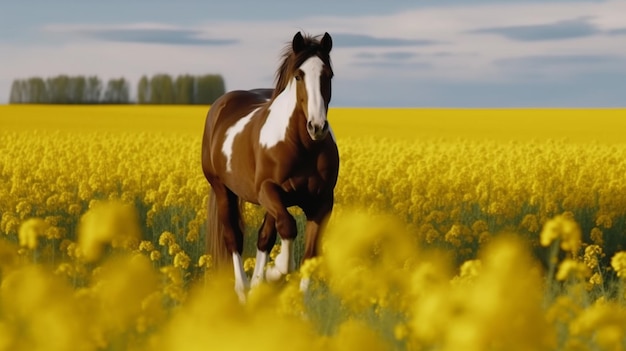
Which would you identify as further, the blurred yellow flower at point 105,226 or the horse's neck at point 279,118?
the horse's neck at point 279,118

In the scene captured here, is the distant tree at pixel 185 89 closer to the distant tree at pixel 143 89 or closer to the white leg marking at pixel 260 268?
the distant tree at pixel 143 89

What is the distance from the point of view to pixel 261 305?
4.28 m

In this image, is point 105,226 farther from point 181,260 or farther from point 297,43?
point 181,260

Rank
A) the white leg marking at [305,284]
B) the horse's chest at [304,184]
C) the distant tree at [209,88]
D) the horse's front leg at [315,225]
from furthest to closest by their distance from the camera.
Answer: the distant tree at [209,88], the horse's chest at [304,184], the horse's front leg at [315,225], the white leg marking at [305,284]

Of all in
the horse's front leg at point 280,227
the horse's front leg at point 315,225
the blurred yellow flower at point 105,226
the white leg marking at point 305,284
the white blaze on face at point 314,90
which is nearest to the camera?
the blurred yellow flower at point 105,226

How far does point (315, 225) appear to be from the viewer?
→ 8.80 metres

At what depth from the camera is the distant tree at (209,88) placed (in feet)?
196

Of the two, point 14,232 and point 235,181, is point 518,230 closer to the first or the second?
point 235,181

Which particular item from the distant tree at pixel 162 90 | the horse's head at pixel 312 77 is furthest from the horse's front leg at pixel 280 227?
the distant tree at pixel 162 90

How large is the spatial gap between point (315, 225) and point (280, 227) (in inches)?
14.1

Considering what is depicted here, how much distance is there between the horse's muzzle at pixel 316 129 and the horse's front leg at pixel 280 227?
73 centimetres

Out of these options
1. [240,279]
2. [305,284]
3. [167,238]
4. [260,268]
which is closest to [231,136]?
[167,238]

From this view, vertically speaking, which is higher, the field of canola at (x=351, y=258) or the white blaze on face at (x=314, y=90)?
the white blaze on face at (x=314, y=90)

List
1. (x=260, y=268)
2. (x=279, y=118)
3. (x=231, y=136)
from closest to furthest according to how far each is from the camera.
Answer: (x=279, y=118) → (x=260, y=268) → (x=231, y=136)
